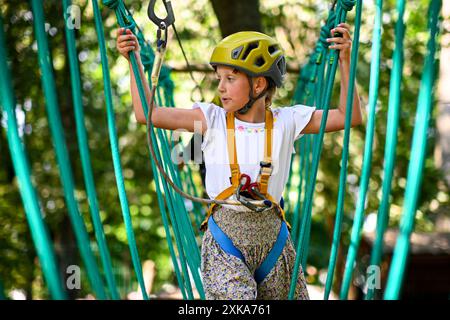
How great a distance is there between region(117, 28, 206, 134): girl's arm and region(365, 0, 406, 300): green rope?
0.49 meters

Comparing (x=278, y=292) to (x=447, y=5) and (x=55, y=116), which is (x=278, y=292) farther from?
(x=447, y=5)

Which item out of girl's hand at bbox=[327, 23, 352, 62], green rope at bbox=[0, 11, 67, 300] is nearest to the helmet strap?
girl's hand at bbox=[327, 23, 352, 62]

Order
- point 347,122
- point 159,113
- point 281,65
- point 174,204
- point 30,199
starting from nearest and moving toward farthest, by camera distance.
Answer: point 30,199, point 347,122, point 159,113, point 281,65, point 174,204

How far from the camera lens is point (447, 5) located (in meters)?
5.42

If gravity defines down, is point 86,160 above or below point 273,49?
below

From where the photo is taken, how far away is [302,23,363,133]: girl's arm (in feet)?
6.27

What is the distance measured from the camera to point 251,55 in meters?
1.89

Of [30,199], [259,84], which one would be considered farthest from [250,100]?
[30,199]

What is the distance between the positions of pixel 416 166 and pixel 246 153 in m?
0.44

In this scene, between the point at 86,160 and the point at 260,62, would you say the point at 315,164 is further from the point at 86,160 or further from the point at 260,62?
the point at 86,160

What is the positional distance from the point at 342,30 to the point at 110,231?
20.4 feet

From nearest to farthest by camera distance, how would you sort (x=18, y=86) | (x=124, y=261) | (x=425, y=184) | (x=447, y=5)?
(x=18, y=86)
(x=425, y=184)
(x=447, y=5)
(x=124, y=261)

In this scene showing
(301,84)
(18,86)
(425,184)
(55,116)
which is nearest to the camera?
(55,116)

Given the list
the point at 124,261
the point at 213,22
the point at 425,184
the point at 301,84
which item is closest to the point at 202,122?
the point at 301,84
